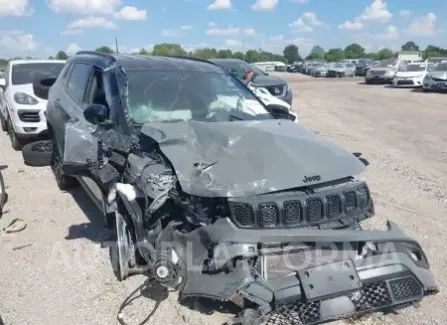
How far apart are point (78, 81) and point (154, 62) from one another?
123cm

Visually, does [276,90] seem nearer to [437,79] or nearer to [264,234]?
[264,234]

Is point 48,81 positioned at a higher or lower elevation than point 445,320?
higher

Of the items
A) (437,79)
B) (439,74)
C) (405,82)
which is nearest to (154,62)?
(437,79)

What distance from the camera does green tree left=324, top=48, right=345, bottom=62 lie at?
73713mm

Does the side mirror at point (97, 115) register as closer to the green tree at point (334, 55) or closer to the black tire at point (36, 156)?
the black tire at point (36, 156)

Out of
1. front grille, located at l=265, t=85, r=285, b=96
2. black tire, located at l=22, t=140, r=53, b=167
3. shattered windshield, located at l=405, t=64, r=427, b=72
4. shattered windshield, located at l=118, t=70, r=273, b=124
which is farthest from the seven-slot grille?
shattered windshield, located at l=405, t=64, r=427, b=72

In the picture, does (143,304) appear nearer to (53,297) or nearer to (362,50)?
(53,297)

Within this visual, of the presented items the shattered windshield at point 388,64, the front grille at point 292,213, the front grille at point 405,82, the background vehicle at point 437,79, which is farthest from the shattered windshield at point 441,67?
the front grille at point 292,213

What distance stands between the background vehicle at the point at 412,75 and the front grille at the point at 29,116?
67.7 feet

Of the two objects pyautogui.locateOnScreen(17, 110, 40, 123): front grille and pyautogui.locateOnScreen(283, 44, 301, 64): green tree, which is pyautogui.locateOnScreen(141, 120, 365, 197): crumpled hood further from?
pyautogui.locateOnScreen(283, 44, 301, 64): green tree

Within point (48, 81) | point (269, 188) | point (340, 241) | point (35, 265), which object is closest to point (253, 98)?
point (269, 188)

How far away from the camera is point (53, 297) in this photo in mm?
3527

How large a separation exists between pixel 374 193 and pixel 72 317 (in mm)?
4272

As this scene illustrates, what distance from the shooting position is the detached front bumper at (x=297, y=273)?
2764 mm
